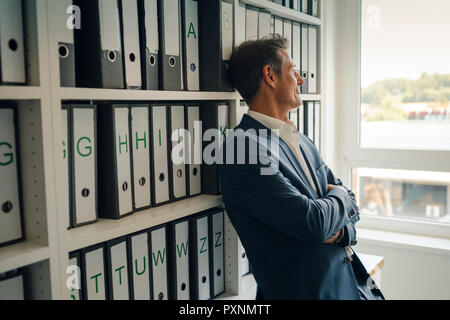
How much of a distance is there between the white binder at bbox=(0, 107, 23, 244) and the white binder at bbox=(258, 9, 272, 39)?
1.09 metres

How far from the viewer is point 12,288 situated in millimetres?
1007

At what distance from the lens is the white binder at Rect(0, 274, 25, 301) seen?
99 centimetres

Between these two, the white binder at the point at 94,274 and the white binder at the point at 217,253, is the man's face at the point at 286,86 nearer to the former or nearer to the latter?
the white binder at the point at 217,253

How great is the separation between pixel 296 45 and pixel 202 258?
1093 mm

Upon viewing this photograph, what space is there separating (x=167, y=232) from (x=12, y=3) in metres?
0.83

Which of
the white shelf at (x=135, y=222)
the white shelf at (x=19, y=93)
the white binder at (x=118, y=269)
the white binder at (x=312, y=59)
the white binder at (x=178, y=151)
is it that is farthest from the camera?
the white binder at (x=312, y=59)

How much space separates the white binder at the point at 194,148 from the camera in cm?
152

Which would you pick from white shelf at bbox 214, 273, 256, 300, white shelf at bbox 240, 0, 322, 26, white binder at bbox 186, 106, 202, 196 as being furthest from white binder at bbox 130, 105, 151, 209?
white shelf at bbox 240, 0, 322, 26

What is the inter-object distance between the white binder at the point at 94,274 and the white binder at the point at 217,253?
488 mm

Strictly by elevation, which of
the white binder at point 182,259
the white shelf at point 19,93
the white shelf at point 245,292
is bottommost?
the white shelf at point 245,292

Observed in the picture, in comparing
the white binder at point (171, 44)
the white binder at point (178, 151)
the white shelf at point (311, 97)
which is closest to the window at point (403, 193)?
the white shelf at point (311, 97)

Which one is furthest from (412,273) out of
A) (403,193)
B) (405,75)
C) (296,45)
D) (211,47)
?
(211,47)

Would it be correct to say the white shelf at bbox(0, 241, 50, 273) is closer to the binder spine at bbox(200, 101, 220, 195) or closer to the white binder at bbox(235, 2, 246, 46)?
the binder spine at bbox(200, 101, 220, 195)
